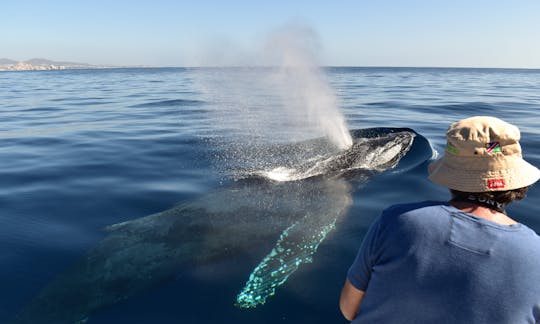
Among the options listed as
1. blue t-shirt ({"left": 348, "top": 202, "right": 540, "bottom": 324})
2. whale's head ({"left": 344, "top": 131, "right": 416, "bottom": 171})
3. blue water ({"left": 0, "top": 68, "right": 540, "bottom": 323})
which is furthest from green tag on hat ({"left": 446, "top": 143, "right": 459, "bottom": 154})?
whale's head ({"left": 344, "top": 131, "right": 416, "bottom": 171})

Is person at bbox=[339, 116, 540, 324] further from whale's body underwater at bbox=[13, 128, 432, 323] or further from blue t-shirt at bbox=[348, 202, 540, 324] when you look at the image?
whale's body underwater at bbox=[13, 128, 432, 323]

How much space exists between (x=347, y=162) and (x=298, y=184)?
2.06m

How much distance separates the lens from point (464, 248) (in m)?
2.16

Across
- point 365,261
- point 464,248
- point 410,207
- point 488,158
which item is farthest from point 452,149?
point 365,261

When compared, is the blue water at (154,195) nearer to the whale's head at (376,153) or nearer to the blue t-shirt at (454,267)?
the whale's head at (376,153)

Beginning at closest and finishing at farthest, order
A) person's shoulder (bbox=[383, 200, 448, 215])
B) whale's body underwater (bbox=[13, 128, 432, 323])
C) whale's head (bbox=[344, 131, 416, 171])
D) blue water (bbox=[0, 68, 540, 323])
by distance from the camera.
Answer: person's shoulder (bbox=[383, 200, 448, 215])
blue water (bbox=[0, 68, 540, 323])
whale's body underwater (bbox=[13, 128, 432, 323])
whale's head (bbox=[344, 131, 416, 171])

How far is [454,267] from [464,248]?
0.12 metres

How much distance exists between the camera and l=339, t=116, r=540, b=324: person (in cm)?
214

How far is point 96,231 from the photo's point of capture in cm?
732

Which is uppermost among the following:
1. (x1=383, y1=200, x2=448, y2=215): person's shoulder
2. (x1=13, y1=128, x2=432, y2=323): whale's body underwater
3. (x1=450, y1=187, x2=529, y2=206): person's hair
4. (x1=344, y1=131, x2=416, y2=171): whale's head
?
(x1=450, y1=187, x2=529, y2=206): person's hair

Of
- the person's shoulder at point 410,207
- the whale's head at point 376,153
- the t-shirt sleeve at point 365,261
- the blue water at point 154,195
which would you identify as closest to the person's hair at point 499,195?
the person's shoulder at point 410,207

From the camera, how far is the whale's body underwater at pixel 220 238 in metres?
5.39

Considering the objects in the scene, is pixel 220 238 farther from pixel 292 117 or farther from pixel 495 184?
pixel 292 117

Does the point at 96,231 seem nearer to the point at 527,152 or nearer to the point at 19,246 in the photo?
the point at 19,246
